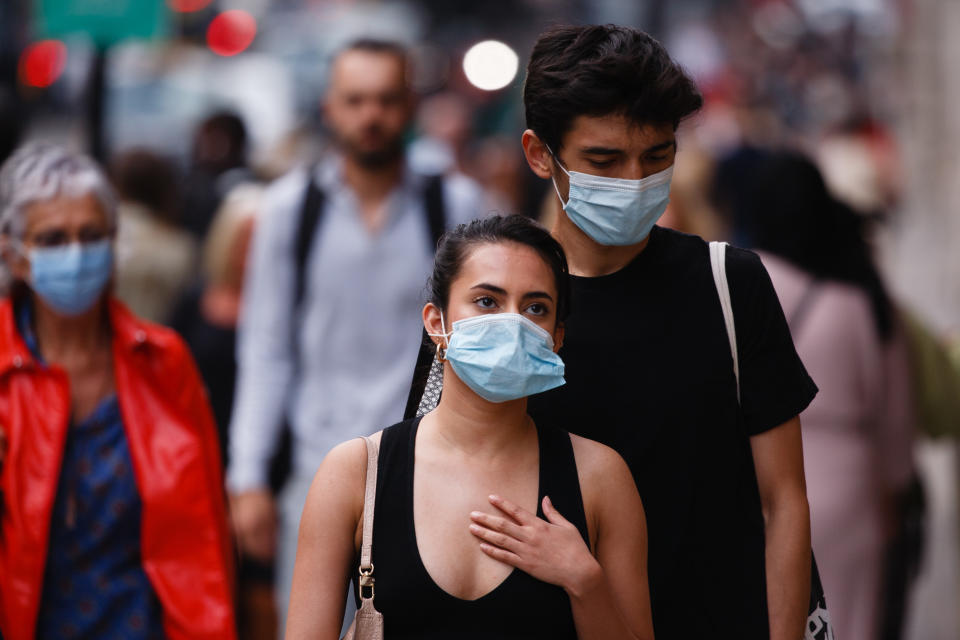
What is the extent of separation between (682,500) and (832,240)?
90.4 inches

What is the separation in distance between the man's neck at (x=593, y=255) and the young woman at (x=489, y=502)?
226mm

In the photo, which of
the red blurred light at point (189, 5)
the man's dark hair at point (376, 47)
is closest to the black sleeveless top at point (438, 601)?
the man's dark hair at point (376, 47)

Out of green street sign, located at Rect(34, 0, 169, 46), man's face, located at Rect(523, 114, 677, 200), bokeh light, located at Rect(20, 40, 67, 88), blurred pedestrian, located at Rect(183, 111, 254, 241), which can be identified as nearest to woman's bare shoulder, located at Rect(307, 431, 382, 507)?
man's face, located at Rect(523, 114, 677, 200)

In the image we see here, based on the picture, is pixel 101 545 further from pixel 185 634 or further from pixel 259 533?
pixel 259 533

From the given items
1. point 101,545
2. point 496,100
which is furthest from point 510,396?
point 496,100

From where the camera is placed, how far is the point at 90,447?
12.8 ft

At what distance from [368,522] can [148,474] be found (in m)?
1.32

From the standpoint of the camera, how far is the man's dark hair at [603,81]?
298 cm

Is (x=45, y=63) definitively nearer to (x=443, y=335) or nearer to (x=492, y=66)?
(x=492, y=66)

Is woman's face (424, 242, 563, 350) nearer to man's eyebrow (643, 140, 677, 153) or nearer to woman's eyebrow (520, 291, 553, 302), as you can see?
woman's eyebrow (520, 291, 553, 302)

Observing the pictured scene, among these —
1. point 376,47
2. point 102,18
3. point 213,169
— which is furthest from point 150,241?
point 376,47

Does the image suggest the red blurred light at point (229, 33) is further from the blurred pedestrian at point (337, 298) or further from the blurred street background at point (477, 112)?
the blurred pedestrian at point (337, 298)

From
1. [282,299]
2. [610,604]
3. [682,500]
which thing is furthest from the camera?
[282,299]

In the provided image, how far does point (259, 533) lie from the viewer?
538cm
